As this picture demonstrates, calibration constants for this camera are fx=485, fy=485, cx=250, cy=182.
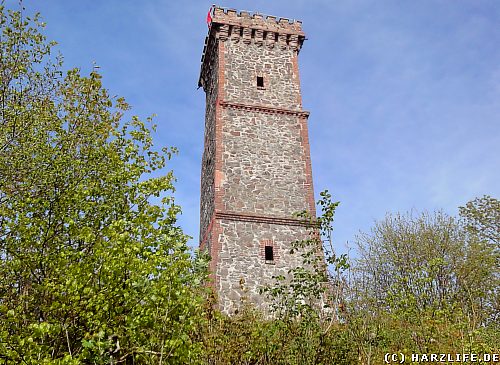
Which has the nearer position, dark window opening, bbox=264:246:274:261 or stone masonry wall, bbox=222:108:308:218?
dark window opening, bbox=264:246:274:261

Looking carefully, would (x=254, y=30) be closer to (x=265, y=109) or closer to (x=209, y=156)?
(x=265, y=109)

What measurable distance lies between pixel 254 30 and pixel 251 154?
5838mm

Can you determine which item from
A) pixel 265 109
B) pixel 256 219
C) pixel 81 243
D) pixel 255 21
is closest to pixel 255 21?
pixel 255 21

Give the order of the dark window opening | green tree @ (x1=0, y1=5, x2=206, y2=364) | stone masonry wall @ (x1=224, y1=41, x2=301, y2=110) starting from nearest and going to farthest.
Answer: green tree @ (x1=0, y1=5, x2=206, y2=364), the dark window opening, stone masonry wall @ (x1=224, y1=41, x2=301, y2=110)

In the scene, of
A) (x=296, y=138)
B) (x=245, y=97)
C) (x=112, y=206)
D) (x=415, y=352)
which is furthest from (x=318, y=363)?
(x=245, y=97)

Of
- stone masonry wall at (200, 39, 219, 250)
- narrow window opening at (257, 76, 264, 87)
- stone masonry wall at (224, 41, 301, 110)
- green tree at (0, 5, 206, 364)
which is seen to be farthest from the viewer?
narrow window opening at (257, 76, 264, 87)

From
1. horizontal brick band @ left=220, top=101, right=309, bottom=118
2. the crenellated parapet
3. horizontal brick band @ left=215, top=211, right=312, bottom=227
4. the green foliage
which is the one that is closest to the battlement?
the crenellated parapet

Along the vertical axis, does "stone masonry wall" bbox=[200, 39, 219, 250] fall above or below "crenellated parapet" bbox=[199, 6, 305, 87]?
below

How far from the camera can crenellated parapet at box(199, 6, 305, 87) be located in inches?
776

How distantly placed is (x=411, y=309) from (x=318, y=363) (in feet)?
6.43

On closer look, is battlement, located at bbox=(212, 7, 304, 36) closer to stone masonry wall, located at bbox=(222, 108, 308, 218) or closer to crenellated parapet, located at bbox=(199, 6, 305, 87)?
crenellated parapet, located at bbox=(199, 6, 305, 87)

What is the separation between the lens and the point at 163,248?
7.36 metres

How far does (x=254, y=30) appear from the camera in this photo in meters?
20.0

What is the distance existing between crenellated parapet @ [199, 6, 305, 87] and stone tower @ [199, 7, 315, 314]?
0.04 metres
